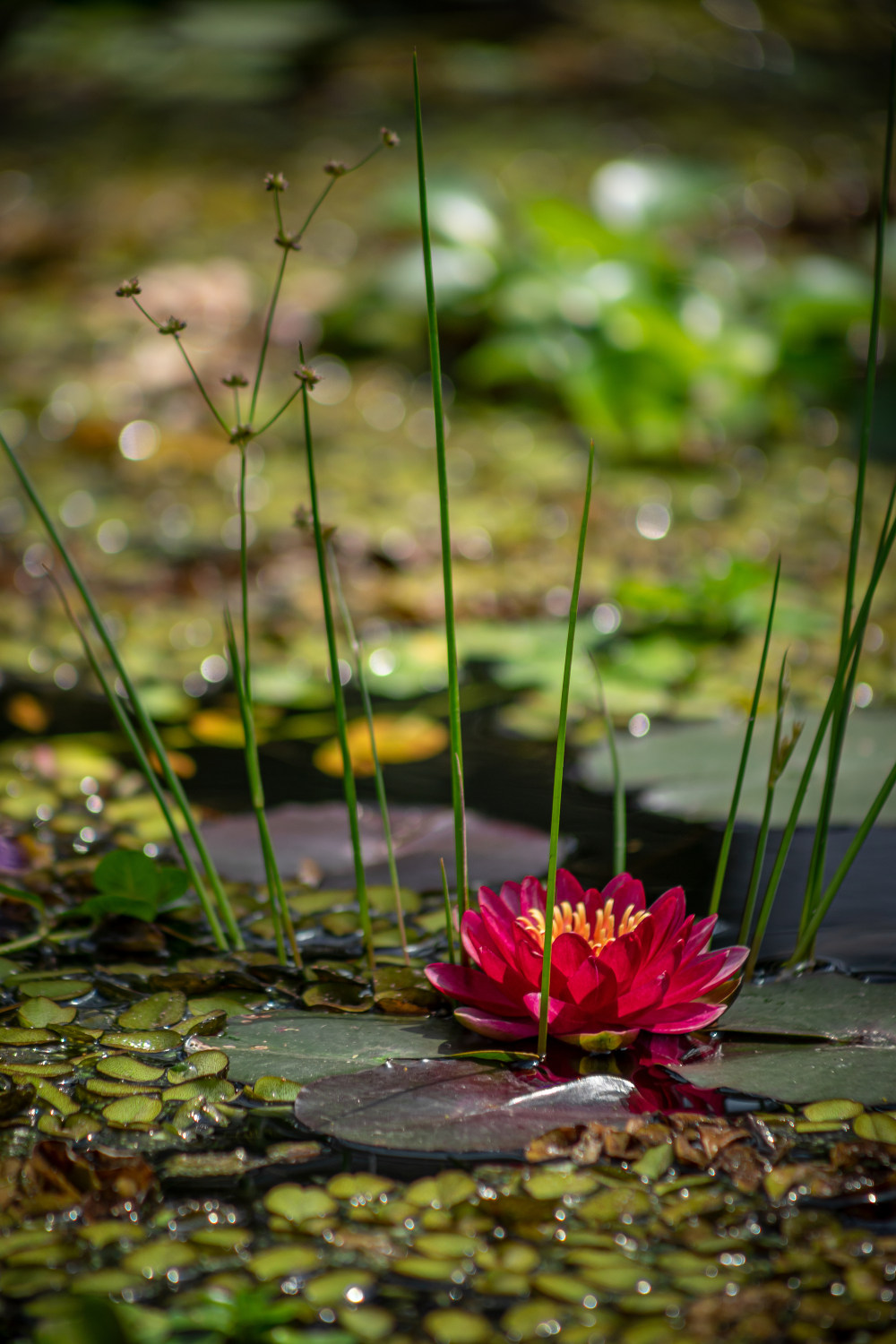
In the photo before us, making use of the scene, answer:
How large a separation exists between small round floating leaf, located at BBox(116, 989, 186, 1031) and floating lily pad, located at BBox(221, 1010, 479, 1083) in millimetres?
51

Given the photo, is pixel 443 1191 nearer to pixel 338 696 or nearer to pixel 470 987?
pixel 470 987

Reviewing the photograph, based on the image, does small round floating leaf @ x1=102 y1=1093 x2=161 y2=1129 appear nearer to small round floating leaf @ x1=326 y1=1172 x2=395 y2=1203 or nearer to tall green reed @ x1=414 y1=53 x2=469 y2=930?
small round floating leaf @ x1=326 y1=1172 x2=395 y2=1203

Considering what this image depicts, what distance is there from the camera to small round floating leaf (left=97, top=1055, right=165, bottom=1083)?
816mm

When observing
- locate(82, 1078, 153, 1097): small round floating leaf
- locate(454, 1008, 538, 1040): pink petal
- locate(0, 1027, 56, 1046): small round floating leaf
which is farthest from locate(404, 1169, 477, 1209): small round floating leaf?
locate(0, 1027, 56, 1046): small round floating leaf

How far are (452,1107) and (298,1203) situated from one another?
123 millimetres

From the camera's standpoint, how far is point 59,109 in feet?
15.9

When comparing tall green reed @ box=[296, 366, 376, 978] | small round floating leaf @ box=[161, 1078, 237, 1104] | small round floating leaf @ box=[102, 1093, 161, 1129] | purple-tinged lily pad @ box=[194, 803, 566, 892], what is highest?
tall green reed @ box=[296, 366, 376, 978]

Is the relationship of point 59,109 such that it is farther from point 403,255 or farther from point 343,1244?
point 343,1244

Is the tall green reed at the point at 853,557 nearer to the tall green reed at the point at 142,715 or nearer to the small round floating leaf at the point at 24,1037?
the tall green reed at the point at 142,715

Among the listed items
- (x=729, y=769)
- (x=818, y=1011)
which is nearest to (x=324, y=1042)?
(x=818, y=1011)

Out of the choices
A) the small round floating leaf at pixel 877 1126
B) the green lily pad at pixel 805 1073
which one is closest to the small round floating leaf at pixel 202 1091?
the green lily pad at pixel 805 1073

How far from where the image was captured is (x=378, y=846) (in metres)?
1.21

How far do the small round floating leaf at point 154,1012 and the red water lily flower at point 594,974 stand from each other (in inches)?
8.5

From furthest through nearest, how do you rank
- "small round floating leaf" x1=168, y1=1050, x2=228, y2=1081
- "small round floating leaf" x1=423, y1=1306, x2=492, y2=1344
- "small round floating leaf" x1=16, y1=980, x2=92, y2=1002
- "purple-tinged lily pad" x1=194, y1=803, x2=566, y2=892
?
"purple-tinged lily pad" x1=194, y1=803, x2=566, y2=892 < "small round floating leaf" x1=16, y1=980, x2=92, y2=1002 < "small round floating leaf" x1=168, y1=1050, x2=228, y2=1081 < "small round floating leaf" x1=423, y1=1306, x2=492, y2=1344
